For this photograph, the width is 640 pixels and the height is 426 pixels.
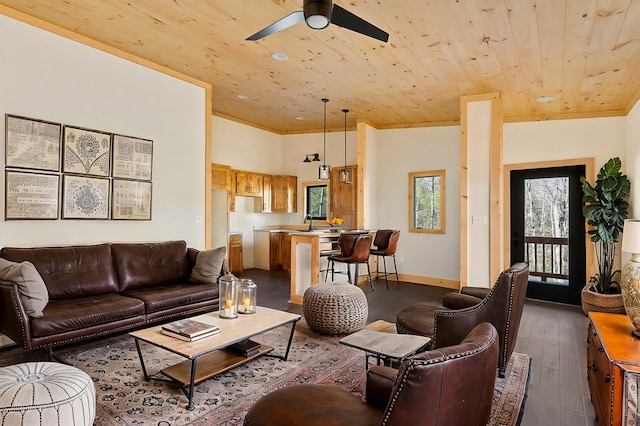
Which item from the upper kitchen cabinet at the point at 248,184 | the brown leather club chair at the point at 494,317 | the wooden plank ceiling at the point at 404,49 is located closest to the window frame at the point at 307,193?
the upper kitchen cabinet at the point at 248,184

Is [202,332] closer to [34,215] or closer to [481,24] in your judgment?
[34,215]

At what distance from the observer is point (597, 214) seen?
500cm

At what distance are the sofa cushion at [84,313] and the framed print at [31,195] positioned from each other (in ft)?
3.04

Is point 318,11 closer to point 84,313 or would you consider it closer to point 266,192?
point 84,313

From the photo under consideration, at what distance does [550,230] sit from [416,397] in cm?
556

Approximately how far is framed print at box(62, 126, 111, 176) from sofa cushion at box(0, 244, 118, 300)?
835mm

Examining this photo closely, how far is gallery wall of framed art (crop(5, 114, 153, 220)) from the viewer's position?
11.5ft

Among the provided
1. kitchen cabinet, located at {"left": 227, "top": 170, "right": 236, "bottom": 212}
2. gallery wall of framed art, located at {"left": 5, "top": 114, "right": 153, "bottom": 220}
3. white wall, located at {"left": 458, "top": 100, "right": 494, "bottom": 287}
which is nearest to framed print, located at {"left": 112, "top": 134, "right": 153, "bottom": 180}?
gallery wall of framed art, located at {"left": 5, "top": 114, "right": 153, "bottom": 220}

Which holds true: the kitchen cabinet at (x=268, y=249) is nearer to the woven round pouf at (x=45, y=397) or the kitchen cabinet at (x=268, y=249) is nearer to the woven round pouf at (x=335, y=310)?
the woven round pouf at (x=335, y=310)

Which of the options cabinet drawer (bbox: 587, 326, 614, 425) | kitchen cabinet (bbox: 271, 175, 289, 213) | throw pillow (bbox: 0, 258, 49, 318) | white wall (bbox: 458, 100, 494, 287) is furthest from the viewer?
kitchen cabinet (bbox: 271, 175, 289, 213)

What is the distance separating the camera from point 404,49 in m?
4.00

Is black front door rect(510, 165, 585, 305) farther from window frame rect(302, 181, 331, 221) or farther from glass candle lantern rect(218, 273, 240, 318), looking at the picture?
glass candle lantern rect(218, 273, 240, 318)

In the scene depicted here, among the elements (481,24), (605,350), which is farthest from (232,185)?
(605,350)

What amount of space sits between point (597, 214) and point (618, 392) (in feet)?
13.7
